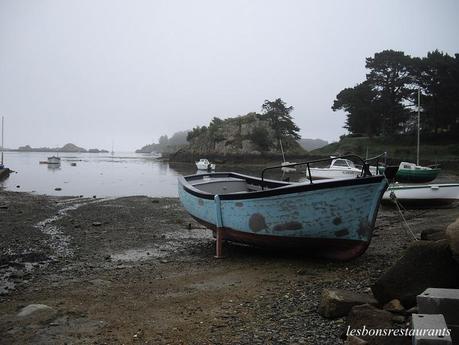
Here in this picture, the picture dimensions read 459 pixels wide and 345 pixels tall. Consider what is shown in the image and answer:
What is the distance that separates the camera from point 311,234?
8.75m

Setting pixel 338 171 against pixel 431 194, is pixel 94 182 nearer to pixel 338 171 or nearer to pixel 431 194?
pixel 338 171

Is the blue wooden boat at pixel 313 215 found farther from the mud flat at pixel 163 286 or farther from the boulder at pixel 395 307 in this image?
the boulder at pixel 395 307

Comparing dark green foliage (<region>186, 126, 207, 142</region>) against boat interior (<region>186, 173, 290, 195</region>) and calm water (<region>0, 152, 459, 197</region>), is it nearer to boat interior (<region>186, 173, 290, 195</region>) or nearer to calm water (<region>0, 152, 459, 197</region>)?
calm water (<region>0, 152, 459, 197</region>)

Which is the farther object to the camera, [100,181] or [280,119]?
[280,119]

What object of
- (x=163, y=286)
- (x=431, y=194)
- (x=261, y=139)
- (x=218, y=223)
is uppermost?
(x=261, y=139)

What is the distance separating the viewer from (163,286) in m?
7.80

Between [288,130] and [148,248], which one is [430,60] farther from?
[148,248]

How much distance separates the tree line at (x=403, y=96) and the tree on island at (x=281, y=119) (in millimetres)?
23903

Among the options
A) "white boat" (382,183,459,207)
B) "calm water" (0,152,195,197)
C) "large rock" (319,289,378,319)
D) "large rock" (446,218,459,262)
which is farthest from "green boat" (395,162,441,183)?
"large rock" (446,218,459,262)

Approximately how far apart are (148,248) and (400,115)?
210ft

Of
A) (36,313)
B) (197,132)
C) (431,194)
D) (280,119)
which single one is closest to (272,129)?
(280,119)

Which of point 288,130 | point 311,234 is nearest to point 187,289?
point 311,234

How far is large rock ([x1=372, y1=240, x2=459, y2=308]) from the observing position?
505cm

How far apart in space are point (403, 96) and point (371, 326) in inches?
2696
